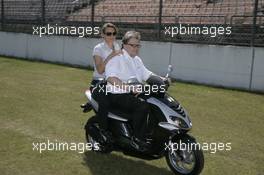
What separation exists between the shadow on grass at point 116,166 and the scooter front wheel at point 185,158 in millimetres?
242

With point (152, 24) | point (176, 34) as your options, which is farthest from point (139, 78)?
point (152, 24)

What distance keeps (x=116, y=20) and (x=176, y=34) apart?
14.5ft

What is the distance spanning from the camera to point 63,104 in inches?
384

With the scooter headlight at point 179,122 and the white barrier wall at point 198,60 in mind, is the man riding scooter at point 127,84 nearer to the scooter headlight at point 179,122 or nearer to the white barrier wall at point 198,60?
the scooter headlight at point 179,122

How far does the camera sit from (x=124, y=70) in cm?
578

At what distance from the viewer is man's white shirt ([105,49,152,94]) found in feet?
18.8

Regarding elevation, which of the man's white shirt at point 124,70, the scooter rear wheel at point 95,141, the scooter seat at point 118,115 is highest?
the man's white shirt at point 124,70

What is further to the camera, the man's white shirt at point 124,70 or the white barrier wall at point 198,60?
the white barrier wall at point 198,60

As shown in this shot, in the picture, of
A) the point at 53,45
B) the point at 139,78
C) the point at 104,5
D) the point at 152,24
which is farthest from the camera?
the point at 104,5

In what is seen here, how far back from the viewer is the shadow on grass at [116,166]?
5.71 meters

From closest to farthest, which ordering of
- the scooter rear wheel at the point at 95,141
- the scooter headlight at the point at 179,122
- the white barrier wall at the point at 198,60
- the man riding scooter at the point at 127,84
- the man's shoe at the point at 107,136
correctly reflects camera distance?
the scooter headlight at the point at 179,122
the man riding scooter at the point at 127,84
the man's shoe at the point at 107,136
the scooter rear wheel at the point at 95,141
the white barrier wall at the point at 198,60

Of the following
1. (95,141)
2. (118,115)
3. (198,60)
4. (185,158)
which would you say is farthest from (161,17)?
(185,158)

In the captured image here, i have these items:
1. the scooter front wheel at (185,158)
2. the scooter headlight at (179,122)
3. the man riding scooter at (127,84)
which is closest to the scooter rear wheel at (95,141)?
the man riding scooter at (127,84)

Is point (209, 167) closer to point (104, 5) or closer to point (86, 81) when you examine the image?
point (86, 81)
